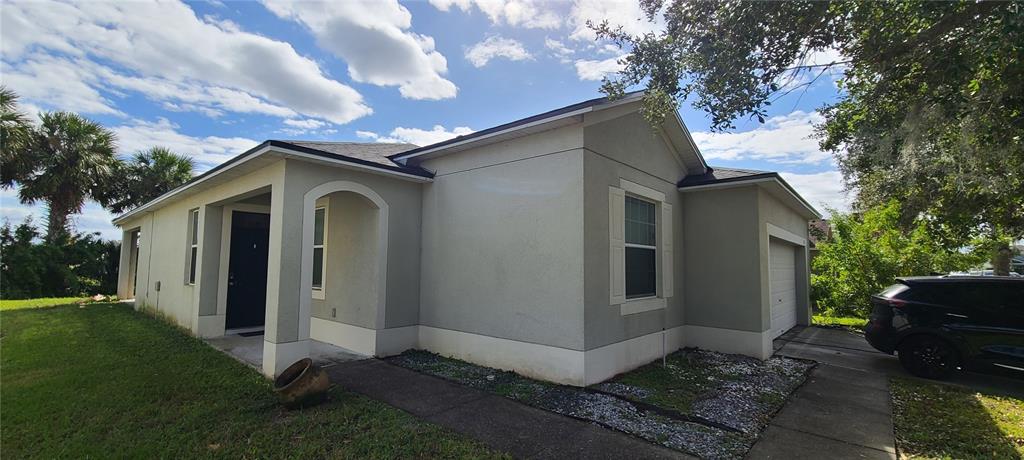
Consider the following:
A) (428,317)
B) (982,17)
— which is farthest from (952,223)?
(428,317)

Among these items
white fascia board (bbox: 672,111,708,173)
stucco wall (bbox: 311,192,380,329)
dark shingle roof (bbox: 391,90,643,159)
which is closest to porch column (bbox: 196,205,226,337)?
stucco wall (bbox: 311,192,380,329)

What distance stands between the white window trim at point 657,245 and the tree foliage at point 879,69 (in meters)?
1.59

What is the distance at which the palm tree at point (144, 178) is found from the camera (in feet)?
61.1

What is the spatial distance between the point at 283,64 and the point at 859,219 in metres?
16.5

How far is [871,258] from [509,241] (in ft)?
38.0

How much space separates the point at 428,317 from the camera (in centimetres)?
754

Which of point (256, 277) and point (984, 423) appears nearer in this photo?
point (984, 423)

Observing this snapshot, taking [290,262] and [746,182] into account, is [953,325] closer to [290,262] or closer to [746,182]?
[746,182]

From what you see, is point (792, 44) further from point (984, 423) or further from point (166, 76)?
point (166, 76)

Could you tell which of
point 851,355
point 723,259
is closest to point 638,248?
point 723,259

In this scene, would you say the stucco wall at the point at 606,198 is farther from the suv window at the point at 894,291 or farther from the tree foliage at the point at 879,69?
the suv window at the point at 894,291

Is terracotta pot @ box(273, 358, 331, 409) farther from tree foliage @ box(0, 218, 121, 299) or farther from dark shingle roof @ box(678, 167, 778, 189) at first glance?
tree foliage @ box(0, 218, 121, 299)

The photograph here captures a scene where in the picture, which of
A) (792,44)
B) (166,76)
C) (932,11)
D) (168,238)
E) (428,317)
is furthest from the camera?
(168,238)

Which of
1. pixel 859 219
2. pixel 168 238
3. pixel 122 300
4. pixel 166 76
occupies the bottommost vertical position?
pixel 122 300
